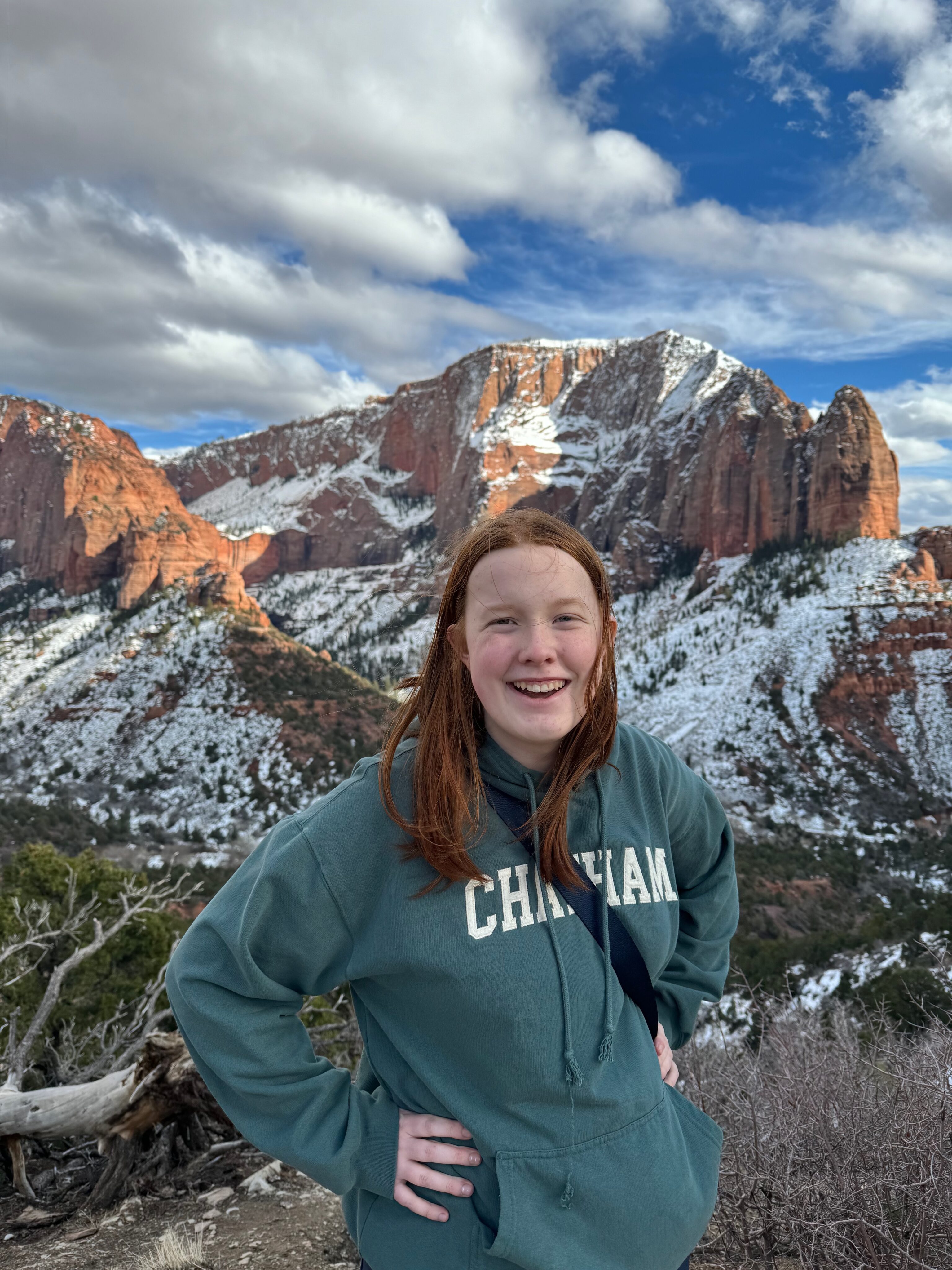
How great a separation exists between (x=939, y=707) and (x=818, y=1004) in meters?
40.5

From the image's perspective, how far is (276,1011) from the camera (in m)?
1.63

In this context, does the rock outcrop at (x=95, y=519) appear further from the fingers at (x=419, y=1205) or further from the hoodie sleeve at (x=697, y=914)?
the fingers at (x=419, y=1205)

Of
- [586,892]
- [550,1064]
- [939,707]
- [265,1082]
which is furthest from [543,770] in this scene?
[939,707]

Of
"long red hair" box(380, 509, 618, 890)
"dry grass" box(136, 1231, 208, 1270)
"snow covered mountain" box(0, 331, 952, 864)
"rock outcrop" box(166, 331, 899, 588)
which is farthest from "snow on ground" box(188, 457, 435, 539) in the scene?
"long red hair" box(380, 509, 618, 890)

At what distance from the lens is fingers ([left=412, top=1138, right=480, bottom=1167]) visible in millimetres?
1611

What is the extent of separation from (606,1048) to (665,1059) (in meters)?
0.41

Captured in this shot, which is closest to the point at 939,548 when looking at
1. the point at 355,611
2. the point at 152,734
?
the point at 152,734

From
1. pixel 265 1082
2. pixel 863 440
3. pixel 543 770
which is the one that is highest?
pixel 863 440

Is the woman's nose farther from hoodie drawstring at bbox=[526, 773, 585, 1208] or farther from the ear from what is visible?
hoodie drawstring at bbox=[526, 773, 585, 1208]

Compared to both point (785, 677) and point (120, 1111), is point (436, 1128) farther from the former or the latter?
point (785, 677)

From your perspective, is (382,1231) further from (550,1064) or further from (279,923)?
(279,923)

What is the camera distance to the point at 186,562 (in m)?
69.2

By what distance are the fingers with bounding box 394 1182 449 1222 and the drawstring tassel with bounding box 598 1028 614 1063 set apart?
0.46 metres

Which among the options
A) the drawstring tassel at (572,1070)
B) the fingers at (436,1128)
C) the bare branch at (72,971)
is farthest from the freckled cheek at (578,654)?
the bare branch at (72,971)
